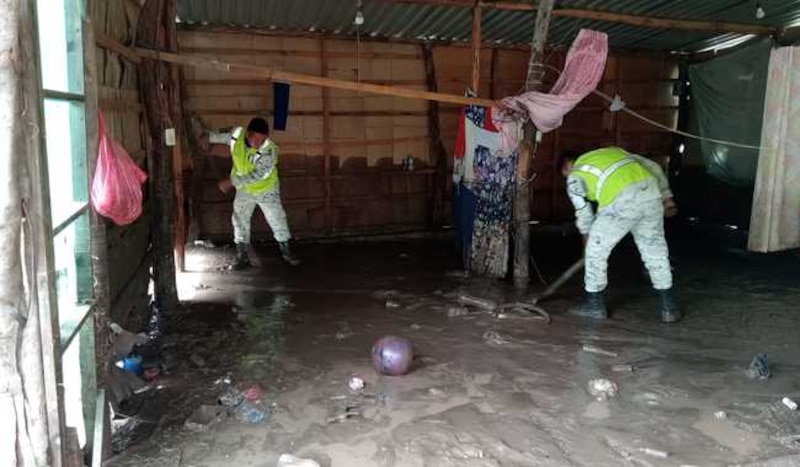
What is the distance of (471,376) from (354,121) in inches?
235

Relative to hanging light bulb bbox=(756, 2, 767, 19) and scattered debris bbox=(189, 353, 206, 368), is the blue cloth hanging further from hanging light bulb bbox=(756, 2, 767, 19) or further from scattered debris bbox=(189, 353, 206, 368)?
hanging light bulb bbox=(756, 2, 767, 19)

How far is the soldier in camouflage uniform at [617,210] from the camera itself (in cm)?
561

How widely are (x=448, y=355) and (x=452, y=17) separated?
5411 millimetres

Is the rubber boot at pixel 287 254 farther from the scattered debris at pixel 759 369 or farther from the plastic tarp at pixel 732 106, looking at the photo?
the plastic tarp at pixel 732 106

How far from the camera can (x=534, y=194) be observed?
11000 mm

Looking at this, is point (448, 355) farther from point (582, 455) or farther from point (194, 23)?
point (194, 23)

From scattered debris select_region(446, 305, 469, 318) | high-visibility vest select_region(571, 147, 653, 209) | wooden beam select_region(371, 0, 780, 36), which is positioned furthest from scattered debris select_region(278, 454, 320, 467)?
wooden beam select_region(371, 0, 780, 36)

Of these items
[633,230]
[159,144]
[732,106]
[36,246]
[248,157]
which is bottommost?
[633,230]

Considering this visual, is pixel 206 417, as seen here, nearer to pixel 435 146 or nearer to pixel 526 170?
pixel 526 170

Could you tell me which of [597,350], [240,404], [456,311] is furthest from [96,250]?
[597,350]

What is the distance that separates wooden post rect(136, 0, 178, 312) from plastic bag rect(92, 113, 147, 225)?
1879 millimetres

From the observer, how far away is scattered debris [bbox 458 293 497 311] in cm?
609

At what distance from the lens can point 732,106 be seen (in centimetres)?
970

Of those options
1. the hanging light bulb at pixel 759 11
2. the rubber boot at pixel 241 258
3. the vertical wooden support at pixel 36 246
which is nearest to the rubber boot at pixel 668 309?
the hanging light bulb at pixel 759 11
